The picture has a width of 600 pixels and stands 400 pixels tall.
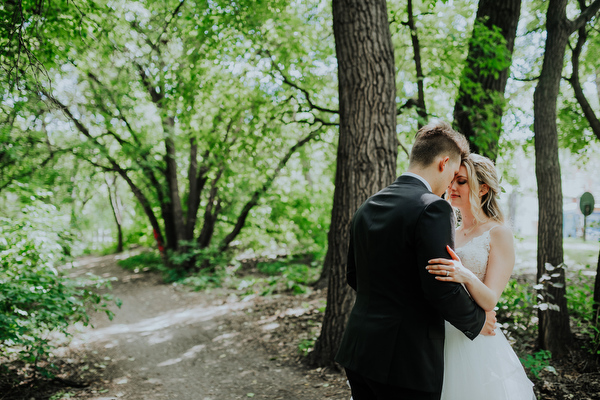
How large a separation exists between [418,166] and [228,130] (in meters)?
8.79

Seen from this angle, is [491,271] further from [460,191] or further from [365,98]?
[365,98]

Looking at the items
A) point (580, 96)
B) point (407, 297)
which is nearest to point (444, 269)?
point (407, 297)

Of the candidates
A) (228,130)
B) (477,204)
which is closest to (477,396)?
(477,204)

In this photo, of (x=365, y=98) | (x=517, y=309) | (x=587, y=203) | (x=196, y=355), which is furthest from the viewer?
(x=587, y=203)

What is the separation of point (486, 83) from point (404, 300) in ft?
19.4

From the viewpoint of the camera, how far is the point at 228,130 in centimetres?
1061

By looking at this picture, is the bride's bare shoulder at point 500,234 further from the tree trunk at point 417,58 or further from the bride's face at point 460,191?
the tree trunk at point 417,58

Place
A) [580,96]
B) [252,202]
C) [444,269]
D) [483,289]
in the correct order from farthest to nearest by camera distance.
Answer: [252,202]
[580,96]
[483,289]
[444,269]

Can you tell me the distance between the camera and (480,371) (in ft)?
8.04

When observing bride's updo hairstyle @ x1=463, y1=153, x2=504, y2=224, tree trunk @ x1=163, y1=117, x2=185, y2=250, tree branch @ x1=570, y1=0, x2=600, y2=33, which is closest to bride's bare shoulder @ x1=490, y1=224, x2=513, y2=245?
A: bride's updo hairstyle @ x1=463, y1=153, x2=504, y2=224

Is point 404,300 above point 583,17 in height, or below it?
below

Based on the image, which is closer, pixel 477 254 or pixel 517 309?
pixel 477 254

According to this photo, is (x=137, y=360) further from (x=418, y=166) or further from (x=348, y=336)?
(x=418, y=166)

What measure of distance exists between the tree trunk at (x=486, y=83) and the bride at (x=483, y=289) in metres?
3.49
